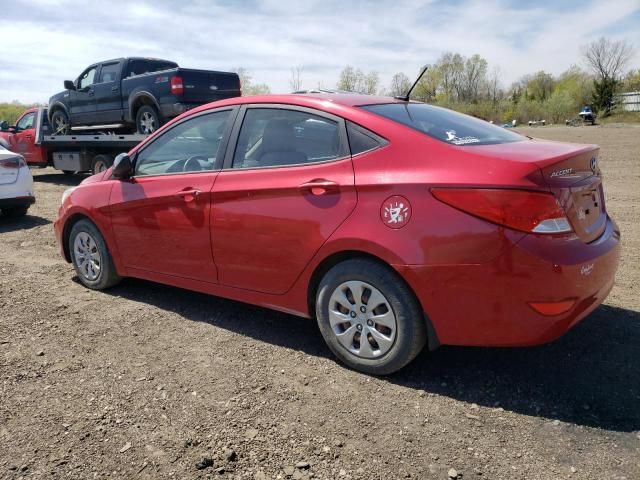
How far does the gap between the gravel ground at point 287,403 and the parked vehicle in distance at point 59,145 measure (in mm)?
7447

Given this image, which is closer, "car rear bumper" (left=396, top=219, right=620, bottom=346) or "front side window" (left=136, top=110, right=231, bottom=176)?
"car rear bumper" (left=396, top=219, right=620, bottom=346)

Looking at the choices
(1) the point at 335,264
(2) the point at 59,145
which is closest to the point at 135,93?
(2) the point at 59,145

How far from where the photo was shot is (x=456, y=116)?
3949 mm

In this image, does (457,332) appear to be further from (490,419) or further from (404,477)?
(404,477)

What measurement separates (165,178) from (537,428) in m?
3.13

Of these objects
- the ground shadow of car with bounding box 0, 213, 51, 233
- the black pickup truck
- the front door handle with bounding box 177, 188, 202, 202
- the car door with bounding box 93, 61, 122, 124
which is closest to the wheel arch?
the front door handle with bounding box 177, 188, 202, 202

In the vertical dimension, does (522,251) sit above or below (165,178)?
below

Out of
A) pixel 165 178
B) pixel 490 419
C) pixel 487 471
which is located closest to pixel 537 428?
pixel 490 419

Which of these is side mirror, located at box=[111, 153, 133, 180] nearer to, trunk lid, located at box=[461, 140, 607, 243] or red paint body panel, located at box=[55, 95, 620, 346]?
red paint body panel, located at box=[55, 95, 620, 346]

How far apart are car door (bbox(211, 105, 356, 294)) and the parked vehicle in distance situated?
7.38 m

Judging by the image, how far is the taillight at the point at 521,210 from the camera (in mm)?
2756

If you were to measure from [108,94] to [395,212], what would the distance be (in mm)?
10452

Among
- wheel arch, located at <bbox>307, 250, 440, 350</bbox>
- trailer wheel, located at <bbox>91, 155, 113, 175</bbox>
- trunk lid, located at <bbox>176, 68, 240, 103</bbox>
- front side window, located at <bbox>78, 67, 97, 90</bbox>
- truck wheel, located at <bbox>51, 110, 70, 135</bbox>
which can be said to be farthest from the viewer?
truck wheel, located at <bbox>51, 110, 70, 135</bbox>

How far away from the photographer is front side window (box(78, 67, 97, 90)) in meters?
12.3
